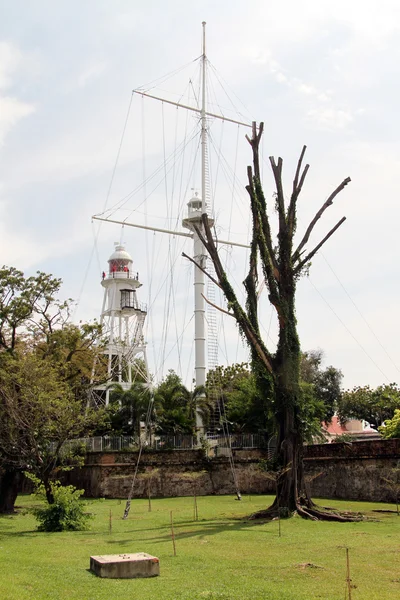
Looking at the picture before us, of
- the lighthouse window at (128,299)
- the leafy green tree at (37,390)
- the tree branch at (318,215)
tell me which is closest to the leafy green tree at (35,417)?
the leafy green tree at (37,390)

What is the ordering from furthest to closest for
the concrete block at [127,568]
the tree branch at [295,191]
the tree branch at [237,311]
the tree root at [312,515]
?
the tree branch at [295,191], the tree branch at [237,311], the tree root at [312,515], the concrete block at [127,568]

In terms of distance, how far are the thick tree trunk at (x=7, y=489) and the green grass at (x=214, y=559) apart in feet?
7.86

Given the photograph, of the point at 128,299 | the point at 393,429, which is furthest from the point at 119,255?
the point at 393,429

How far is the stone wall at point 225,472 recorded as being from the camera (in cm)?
2478

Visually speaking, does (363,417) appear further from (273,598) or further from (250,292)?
(273,598)

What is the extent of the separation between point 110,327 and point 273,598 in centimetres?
4085

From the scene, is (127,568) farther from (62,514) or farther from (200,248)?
(200,248)

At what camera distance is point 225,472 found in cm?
3173

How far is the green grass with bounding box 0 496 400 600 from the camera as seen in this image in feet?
29.1

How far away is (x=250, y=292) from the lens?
21406 mm

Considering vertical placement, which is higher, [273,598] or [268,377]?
[268,377]

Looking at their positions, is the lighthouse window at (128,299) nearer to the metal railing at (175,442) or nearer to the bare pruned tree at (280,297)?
the metal railing at (175,442)

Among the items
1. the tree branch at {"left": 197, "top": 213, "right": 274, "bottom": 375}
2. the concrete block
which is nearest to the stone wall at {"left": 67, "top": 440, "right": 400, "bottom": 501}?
the tree branch at {"left": 197, "top": 213, "right": 274, "bottom": 375}

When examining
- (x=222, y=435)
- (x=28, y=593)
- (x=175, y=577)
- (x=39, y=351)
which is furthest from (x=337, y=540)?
(x=222, y=435)
